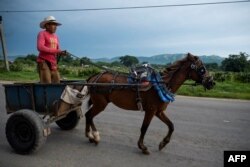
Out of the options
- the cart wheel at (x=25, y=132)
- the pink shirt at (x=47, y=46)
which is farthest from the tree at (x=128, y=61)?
the cart wheel at (x=25, y=132)

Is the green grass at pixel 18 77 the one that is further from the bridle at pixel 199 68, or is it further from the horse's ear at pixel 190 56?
the bridle at pixel 199 68

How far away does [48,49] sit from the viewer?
6387 mm

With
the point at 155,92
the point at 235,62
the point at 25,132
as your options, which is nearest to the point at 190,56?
the point at 155,92

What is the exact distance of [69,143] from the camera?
658cm

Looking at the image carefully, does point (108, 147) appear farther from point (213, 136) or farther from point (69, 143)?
point (213, 136)

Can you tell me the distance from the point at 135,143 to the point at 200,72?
6.31ft

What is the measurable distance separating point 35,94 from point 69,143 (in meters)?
1.17

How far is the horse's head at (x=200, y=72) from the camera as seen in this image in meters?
5.84

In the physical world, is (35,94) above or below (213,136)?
above

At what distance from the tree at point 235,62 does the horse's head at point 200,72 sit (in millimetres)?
25310

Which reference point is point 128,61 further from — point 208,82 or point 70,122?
point 208,82

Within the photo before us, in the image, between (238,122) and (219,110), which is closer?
(238,122)

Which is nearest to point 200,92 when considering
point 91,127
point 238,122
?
point 238,122

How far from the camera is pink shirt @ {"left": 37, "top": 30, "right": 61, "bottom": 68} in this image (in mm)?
6426
